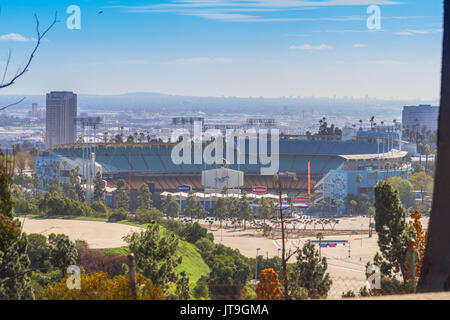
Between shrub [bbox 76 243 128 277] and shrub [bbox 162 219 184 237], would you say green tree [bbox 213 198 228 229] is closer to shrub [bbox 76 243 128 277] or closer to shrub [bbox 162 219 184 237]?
shrub [bbox 162 219 184 237]

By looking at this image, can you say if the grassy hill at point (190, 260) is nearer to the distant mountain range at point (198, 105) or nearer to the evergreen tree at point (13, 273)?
the evergreen tree at point (13, 273)

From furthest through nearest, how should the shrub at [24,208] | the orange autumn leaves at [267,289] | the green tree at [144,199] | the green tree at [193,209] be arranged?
Answer: the green tree at [144,199], the green tree at [193,209], the shrub at [24,208], the orange autumn leaves at [267,289]

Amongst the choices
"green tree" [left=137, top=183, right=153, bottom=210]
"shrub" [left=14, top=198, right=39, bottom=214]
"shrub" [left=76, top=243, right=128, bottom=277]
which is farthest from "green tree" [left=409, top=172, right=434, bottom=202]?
"shrub" [left=76, top=243, right=128, bottom=277]

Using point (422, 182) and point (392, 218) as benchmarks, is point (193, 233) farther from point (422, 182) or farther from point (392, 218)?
point (422, 182)

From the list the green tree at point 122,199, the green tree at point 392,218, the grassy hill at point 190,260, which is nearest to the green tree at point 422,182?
the green tree at point 122,199
